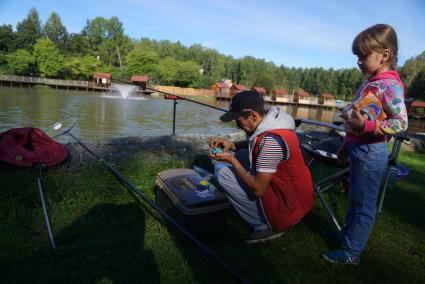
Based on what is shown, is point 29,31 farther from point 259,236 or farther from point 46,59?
point 259,236

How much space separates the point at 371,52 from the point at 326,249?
1.70 m

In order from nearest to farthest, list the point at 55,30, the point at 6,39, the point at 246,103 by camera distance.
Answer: the point at 246,103 < the point at 6,39 < the point at 55,30

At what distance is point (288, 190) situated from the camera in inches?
91.7

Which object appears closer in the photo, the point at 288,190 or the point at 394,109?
the point at 394,109

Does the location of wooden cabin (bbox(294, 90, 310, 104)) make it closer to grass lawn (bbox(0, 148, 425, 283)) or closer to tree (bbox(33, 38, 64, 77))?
tree (bbox(33, 38, 64, 77))

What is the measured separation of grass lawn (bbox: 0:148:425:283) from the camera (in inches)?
82.8

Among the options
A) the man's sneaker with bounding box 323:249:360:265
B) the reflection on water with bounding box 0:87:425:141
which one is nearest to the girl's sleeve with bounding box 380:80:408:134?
the man's sneaker with bounding box 323:249:360:265

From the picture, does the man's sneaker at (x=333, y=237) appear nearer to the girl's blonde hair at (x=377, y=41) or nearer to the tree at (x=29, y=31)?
the girl's blonde hair at (x=377, y=41)

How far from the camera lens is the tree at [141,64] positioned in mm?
70750

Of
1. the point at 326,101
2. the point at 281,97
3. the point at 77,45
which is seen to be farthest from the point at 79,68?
the point at 326,101

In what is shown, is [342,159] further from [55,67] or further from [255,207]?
[55,67]

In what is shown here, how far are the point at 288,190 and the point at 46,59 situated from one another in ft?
225

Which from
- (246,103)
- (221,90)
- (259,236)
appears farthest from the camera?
(221,90)

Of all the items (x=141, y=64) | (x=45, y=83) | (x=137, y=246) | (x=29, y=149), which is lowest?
(x=45, y=83)
